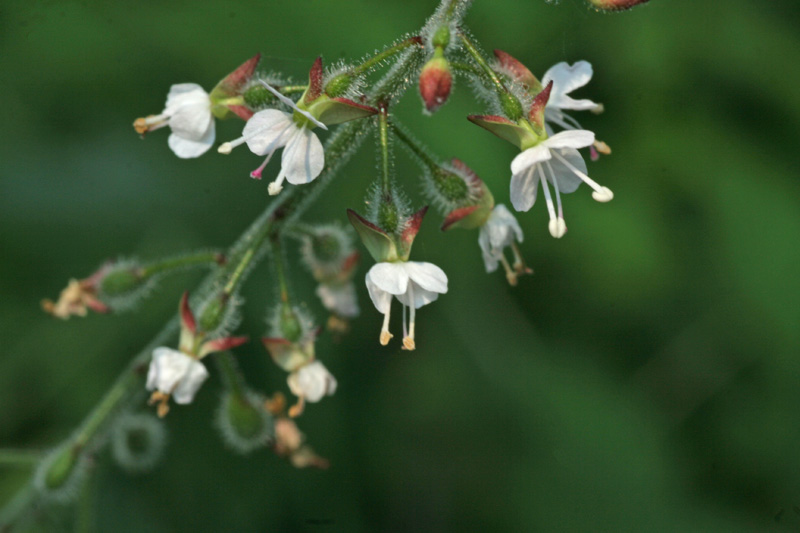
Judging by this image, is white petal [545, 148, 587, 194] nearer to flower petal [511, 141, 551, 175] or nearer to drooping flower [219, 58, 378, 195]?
flower petal [511, 141, 551, 175]

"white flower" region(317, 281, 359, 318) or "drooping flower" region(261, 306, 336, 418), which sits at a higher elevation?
"white flower" region(317, 281, 359, 318)

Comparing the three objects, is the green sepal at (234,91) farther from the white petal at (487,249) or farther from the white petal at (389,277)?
the white petal at (487,249)

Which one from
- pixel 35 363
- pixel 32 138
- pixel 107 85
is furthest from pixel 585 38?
pixel 35 363

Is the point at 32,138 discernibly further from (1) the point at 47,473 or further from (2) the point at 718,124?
(2) the point at 718,124

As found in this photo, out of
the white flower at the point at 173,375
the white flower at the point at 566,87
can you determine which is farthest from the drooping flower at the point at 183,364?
the white flower at the point at 566,87

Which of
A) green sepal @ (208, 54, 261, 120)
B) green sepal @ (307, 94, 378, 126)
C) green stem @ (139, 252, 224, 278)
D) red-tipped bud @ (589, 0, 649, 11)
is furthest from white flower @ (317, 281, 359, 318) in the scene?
red-tipped bud @ (589, 0, 649, 11)

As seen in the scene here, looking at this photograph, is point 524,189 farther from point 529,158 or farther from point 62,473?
point 62,473
